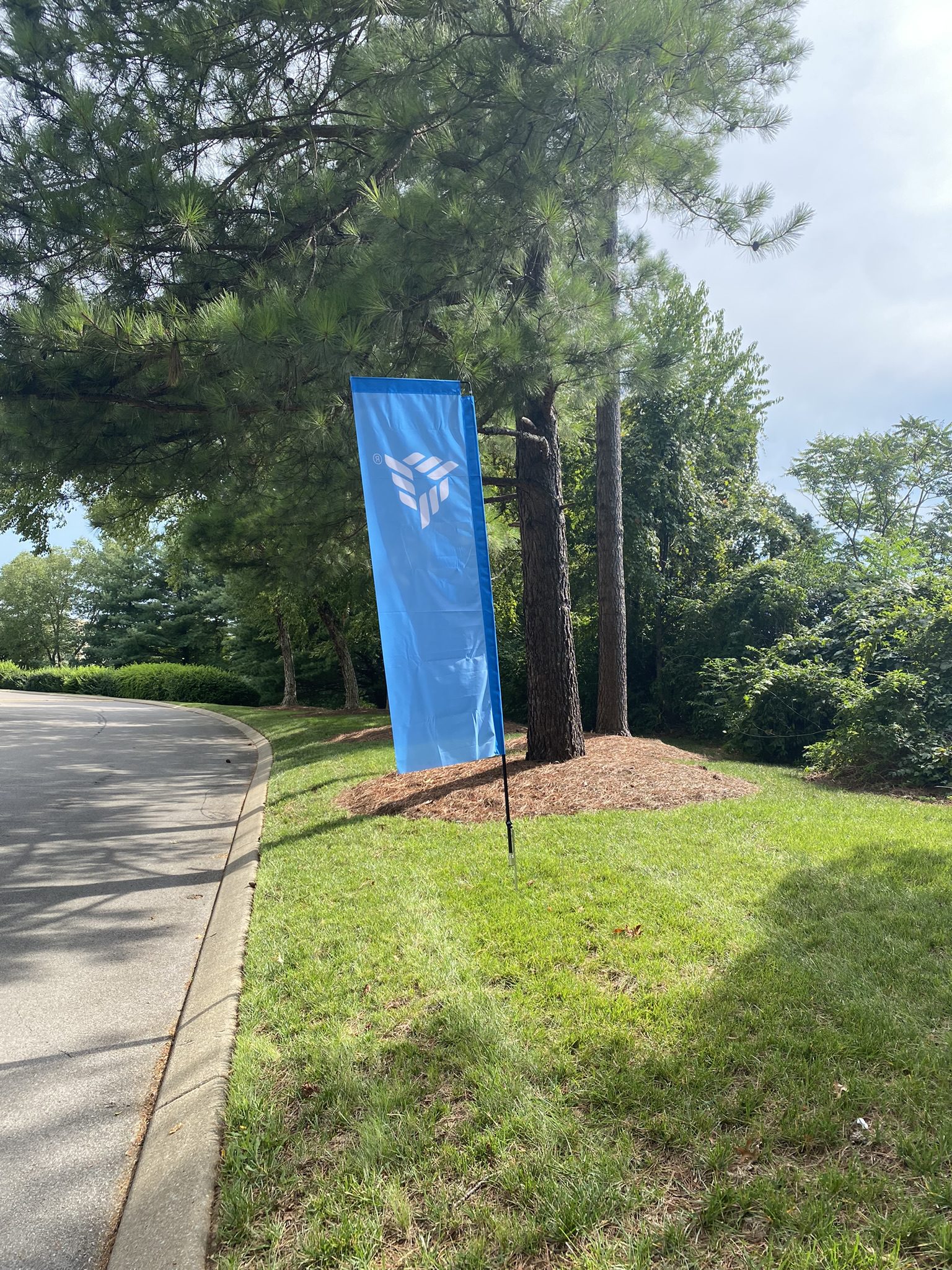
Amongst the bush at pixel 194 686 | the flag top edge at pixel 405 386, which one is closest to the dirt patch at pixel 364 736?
the flag top edge at pixel 405 386

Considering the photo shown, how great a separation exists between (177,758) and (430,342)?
870 cm

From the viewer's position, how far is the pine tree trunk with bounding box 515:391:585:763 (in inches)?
339

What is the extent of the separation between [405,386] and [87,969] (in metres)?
3.82

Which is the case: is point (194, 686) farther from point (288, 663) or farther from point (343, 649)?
point (343, 649)

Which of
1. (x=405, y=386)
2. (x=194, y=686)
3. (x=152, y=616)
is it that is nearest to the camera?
(x=405, y=386)

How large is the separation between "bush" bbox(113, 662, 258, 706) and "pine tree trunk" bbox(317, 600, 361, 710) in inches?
519

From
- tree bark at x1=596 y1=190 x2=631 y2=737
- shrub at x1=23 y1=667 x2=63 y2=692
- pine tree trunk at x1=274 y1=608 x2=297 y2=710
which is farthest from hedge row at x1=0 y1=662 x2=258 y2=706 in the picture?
tree bark at x1=596 y1=190 x2=631 y2=737

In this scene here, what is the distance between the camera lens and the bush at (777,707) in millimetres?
11750

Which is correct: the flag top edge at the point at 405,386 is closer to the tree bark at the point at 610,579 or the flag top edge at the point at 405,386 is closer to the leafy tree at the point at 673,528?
the tree bark at the point at 610,579

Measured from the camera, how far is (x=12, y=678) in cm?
4141

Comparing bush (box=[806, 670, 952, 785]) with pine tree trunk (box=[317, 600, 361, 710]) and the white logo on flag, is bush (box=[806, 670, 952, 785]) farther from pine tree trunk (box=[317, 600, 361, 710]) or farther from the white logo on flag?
pine tree trunk (box=[317, 600, 361, 710])

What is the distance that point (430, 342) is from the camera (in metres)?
6.93

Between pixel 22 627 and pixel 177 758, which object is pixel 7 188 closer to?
pixel 177 758

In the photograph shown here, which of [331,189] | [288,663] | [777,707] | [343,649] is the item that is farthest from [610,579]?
[288,663]
